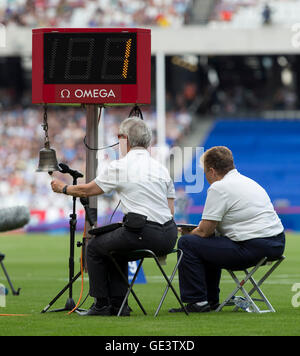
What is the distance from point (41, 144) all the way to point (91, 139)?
1000 inches

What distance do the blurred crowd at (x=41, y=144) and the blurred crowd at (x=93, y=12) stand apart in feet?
11.7

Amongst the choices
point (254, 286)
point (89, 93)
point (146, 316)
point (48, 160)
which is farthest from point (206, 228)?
point (89, 93)

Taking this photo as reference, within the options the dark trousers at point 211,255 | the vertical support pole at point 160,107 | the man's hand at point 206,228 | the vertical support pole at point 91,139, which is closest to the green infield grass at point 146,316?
the dark trousers at point 211,255

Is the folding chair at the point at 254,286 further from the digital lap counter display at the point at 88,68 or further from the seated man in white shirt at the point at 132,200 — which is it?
the digital lap counter display at the point at 88,68

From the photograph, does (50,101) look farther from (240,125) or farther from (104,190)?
(240,125)

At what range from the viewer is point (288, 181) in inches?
1379

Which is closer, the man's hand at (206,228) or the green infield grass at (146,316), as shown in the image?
the green infield grass at (146,316)

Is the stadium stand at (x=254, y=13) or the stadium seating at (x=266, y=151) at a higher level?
the stadium stand at (x=254, y=13)

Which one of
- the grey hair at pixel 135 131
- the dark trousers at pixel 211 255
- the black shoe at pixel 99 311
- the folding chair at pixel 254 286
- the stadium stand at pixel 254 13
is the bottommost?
the black shoe at pixel 99 311

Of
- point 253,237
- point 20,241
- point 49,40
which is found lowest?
point 20,241

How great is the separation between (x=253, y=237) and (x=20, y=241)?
671 inches

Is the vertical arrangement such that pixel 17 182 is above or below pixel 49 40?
below

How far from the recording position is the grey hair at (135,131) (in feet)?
27.4

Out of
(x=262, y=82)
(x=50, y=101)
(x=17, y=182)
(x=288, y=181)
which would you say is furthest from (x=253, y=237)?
(x=262, y=82)
